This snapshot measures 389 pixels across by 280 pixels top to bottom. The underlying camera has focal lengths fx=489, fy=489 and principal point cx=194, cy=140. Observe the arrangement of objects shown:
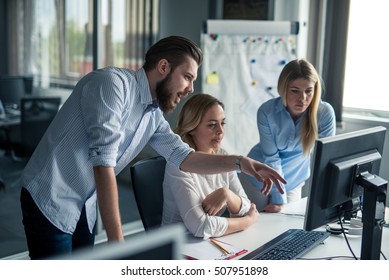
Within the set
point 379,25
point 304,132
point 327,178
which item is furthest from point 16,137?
point 379,25

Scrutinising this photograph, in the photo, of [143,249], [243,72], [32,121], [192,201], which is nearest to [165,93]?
[192,201]

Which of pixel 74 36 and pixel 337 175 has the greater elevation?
Result: pixel 74 36

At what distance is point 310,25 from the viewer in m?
3.95

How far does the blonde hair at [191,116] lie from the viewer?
2174 millimetres

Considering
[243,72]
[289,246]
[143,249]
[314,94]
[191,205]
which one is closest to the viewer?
[143,249]

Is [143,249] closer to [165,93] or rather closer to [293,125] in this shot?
[165,93]

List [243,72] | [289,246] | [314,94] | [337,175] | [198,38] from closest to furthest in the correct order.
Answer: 1. [337,175]
2. [289,246]
3. [314,94]
4. [243,72]
5. [198,38]

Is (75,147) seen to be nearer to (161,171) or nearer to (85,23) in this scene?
(161,171)

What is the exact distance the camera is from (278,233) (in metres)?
1.93

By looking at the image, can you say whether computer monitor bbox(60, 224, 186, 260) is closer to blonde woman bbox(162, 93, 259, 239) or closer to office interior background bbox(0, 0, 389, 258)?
blonde woman bbox(162, 93, 259, 239)

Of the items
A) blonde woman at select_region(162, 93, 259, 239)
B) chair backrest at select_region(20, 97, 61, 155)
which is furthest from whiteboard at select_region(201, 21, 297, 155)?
blonde woman at select_region(162, 93, 259, 239)

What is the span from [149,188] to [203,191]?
23 centimetres

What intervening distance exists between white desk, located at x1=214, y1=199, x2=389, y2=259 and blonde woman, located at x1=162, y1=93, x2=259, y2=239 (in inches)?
1.6
